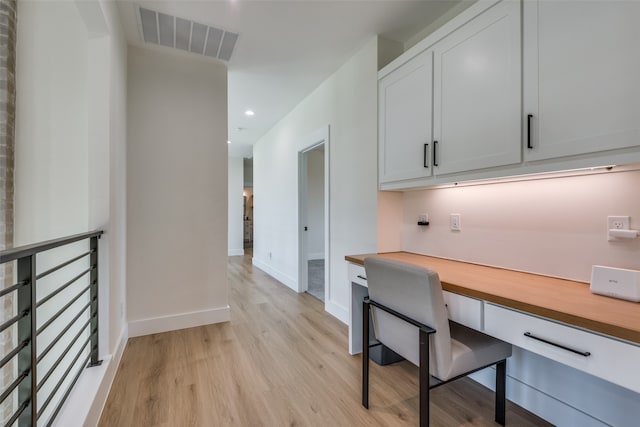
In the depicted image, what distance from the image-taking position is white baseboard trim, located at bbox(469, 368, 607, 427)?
4.72 feet

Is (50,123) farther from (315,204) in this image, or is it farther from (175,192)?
(315,204)

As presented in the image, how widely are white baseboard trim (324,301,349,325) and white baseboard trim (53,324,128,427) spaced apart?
75.7 inches

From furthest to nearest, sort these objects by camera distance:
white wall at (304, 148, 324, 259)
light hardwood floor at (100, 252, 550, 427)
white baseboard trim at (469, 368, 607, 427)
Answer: white wall at (304, 148, 324, 259) < light hardwood floor at (100, 252, 550, 427) < white baseboard trim at (469, 368, 607, 427)

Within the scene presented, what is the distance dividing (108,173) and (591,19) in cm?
266

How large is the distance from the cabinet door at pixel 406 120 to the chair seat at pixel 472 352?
1.02 metres

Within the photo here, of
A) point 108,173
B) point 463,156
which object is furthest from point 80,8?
point 463,156

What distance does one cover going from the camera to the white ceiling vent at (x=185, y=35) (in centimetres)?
229

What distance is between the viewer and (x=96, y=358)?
5.89ft

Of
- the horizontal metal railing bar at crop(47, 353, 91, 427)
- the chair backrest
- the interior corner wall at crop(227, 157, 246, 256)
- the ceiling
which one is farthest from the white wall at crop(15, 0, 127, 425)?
the interior corner wall at crop(227, 157, 246, 256)

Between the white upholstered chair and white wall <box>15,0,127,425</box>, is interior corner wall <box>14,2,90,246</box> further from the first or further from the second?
the white upholstered chair

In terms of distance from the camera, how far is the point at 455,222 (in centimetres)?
205

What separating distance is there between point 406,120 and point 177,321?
2.77 meters

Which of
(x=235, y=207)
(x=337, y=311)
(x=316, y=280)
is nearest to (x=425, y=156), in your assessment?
(x=337, y=311)

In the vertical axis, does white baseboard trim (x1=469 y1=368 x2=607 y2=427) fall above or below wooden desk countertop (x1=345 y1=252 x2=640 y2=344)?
below
